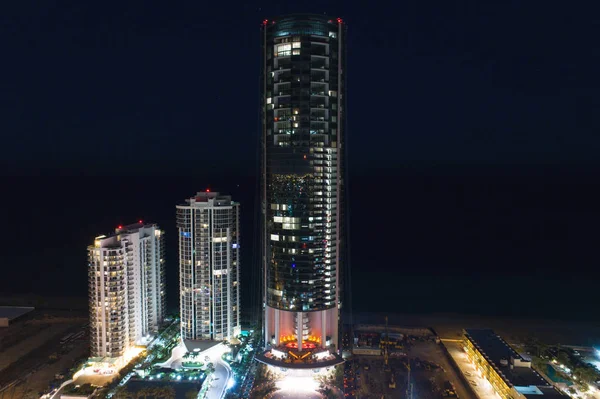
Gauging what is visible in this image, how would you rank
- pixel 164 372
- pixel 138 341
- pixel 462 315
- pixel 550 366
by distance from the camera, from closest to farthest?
pixel 164 372 → pixel 550 366 → pixel 138 341 → pixel 462 315

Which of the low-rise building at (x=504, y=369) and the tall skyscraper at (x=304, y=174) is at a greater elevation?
the tall skyscraper at (x=304, y=174)

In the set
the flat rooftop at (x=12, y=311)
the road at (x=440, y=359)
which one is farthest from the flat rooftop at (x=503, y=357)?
the flat rooftop at (x=12, y=311)

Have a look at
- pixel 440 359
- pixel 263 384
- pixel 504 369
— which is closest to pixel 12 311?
pixel 263 384

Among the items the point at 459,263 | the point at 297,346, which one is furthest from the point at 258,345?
the point at 459,263

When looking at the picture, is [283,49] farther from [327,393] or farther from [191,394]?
[191,394]

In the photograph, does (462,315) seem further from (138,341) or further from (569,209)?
(569,209)

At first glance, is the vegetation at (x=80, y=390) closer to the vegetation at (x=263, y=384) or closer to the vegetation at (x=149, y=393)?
the vegetation at (x=149, y=393)

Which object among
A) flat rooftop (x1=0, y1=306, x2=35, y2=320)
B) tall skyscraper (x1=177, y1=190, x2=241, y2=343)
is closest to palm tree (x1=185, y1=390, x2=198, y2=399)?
tall skyscraper (x1=177, y1=190, x2=241, y2=343)
